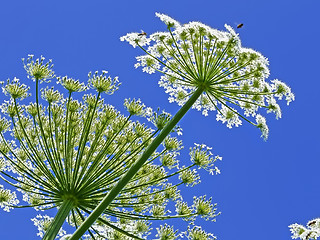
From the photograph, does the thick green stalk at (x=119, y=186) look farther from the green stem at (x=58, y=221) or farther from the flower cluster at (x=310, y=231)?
the flower cluster at (x=310, y=231)

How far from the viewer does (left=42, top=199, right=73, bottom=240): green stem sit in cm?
805

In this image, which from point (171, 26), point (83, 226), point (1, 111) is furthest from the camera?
point (1, 111)

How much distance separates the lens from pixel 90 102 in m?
10.1

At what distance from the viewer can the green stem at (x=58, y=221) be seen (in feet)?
26.4

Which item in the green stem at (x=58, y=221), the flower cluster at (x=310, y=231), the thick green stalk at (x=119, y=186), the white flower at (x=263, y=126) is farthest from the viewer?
the white flower at (x=263, y=126)

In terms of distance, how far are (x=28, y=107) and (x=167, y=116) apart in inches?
118

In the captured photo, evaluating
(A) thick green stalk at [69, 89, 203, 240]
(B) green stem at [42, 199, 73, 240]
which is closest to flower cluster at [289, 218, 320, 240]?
→ (A) thick green stalk at [69, 89, 203, 240]

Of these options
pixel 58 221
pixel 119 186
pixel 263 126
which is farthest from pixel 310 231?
pixel 263 126

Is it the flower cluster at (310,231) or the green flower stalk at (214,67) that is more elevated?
the green flower stalk at (214,67)

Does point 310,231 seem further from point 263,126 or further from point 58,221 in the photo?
point 263,126

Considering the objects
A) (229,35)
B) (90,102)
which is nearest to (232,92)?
(229,35)

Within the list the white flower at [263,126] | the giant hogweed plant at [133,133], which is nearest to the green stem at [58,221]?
the giant hogweed plant at [133,133]

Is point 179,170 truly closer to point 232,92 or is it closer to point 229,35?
point 232,92

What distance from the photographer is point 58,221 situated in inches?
331
